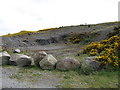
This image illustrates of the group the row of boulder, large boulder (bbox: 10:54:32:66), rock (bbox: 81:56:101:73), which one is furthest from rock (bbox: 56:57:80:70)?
large boulder (bbox: 10:54:32:66)

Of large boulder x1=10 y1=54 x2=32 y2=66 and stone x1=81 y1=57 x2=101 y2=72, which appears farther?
large boulder x1=10 y1=54 x2=32 y2=66

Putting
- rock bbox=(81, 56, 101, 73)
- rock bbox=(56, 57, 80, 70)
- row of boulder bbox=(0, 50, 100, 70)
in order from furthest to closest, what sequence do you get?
1. rock bbox=(56, 57, 80, 70)
2. row of boulder bbox=(0, 50, 100, 70)
3. rock bbox=(81, 56, 101, 73)

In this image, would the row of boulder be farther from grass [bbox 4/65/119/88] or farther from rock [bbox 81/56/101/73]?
grass [bbox 4/65/119/88]

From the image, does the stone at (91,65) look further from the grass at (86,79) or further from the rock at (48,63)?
the rock at (48,63)

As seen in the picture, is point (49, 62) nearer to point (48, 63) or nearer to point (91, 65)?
point (48, 63)

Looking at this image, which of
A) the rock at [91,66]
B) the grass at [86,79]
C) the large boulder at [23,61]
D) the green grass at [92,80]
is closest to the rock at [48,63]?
the grass at [86,79]

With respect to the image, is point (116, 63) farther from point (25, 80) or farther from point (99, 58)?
point (25, 80)

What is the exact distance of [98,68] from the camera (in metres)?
10.6

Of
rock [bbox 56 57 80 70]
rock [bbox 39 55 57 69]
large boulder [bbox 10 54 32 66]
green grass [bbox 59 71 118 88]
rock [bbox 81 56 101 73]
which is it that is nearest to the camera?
green grass [bbox 59 71 118 88]

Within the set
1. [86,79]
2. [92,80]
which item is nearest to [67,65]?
[86,79]

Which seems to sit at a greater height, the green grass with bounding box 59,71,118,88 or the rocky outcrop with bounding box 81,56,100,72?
the rocky outcrop with bounding box 81,56,100,72

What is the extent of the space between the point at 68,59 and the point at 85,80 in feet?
10.0

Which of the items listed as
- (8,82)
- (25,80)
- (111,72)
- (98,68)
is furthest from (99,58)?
(8,82)

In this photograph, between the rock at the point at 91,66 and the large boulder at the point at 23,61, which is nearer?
the rock at the point at 91,66
